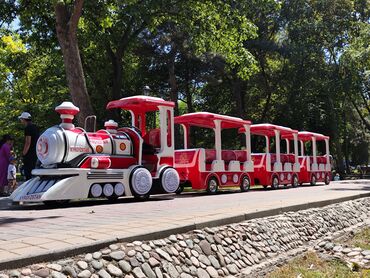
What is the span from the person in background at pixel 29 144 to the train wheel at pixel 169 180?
3.69 m

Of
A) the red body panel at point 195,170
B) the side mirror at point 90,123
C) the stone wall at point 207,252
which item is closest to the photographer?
the stone wall at point 207,252

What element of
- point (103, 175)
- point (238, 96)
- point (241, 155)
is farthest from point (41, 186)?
point (238, 96)

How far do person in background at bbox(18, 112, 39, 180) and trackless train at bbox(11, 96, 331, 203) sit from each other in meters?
1.52

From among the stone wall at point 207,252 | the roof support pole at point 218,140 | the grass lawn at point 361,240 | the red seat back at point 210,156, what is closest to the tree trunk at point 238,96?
the roof support pole at point 218,140

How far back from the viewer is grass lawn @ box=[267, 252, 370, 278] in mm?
6358

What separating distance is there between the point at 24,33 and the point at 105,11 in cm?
585

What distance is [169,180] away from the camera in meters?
12.5

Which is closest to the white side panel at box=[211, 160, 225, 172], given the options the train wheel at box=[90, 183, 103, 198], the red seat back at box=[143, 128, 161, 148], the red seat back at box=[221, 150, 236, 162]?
the red seat back at box=[221, 150, 236, 162]

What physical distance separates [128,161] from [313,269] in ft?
20.8

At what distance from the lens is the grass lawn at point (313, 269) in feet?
20.9

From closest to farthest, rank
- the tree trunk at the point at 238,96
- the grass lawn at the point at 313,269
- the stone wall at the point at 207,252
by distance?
the stone wall at the point at 207,252, the grass lawn at the point at 313,269, the tree trunk at the point at 238,96

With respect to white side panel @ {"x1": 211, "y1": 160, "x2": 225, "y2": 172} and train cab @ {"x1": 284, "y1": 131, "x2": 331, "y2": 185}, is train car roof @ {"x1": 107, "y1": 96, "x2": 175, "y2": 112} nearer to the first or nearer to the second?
white side panel @ {"x1": 211, "y1": 160, "x2": 225, "y2": 172}

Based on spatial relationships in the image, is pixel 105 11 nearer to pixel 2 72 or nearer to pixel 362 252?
pixel 362 252

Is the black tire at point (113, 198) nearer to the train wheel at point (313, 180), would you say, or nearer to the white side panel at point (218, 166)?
the white side panel at point (218, 166)
